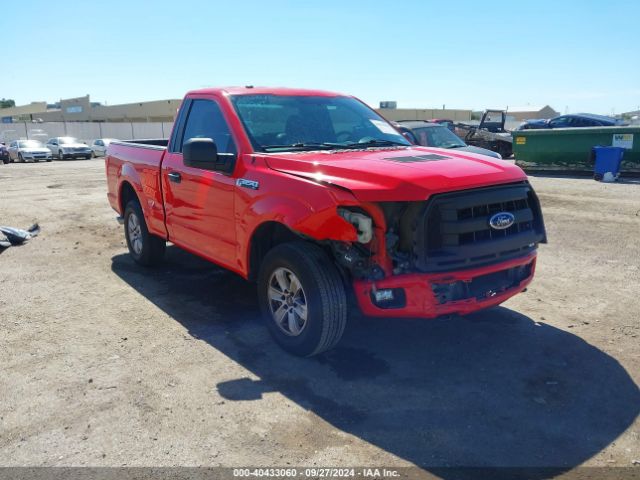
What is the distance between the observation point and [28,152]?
99.9ft

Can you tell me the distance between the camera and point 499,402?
3498 millimetres

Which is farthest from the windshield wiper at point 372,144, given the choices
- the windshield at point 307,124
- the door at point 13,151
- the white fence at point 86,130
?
the white fence at point 86,130

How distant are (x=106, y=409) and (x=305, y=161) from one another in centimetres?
216

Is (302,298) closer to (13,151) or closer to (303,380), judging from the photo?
(303,380)

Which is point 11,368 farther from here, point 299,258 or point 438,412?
point 438,412

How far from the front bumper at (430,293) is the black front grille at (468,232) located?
7 cm

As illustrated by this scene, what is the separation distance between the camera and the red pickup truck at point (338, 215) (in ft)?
11.9

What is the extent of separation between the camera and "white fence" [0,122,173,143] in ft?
144

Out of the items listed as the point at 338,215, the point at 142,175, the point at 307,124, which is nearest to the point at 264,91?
the point at 307,124

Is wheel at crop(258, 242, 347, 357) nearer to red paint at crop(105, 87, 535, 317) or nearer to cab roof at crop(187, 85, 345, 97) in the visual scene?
red paint at crop(105, 87, 535, 317)

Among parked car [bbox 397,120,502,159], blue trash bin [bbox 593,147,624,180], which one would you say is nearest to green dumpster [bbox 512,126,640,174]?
blue trash bin [bbox 593,147,624,180]

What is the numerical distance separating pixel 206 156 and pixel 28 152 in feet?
100

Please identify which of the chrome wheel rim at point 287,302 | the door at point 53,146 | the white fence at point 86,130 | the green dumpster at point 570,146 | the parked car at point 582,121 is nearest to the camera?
the chrome wheel rim at point 287,302

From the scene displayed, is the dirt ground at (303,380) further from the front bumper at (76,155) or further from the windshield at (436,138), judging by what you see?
the front bumper at (76,155)
